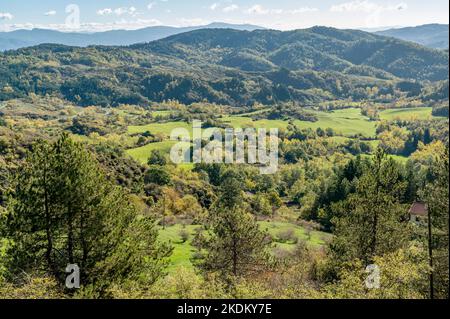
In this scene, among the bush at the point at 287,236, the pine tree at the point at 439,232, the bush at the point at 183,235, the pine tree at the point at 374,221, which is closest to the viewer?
the pine tree at the point at 439,232

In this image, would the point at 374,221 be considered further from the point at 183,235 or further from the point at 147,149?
the point at 147,149

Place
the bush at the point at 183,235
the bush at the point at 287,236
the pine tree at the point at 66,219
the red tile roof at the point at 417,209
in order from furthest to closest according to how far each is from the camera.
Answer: the red tile roof at the point at 417,209, the bush at the point at 287,236, the bush at the point at 183,235, the pine tree at the point at 66,219

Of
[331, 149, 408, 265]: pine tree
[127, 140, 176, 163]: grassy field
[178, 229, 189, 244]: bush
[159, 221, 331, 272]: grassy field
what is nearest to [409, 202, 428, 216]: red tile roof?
[159, 221, 331, 272]: grassy field

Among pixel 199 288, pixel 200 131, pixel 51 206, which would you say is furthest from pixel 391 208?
pixel 200 131

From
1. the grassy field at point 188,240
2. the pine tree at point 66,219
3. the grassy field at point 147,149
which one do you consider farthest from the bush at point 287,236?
the grassy field at point 147,149

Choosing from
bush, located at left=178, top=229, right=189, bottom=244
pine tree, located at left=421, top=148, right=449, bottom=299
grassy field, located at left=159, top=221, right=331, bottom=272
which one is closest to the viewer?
pine tree, located at left=421, top=148, right=449, bottom=299

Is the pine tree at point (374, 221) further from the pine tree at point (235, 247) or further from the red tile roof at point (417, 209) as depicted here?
the red tile roof at point (417, 209)

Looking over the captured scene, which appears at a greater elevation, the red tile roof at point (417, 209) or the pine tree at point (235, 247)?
the pine tree at point (235, 247)

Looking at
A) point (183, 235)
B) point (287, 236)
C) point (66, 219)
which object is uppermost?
point (66, 219)

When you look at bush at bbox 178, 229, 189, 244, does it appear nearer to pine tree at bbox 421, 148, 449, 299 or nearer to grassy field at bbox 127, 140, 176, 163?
pine tree at bbox 421, 148, 449, 299

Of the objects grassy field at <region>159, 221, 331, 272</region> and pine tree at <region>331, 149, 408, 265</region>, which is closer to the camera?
pine tree at <region>331, 149, 408, 265</region>

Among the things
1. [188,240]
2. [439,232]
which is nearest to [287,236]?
[188,240]
